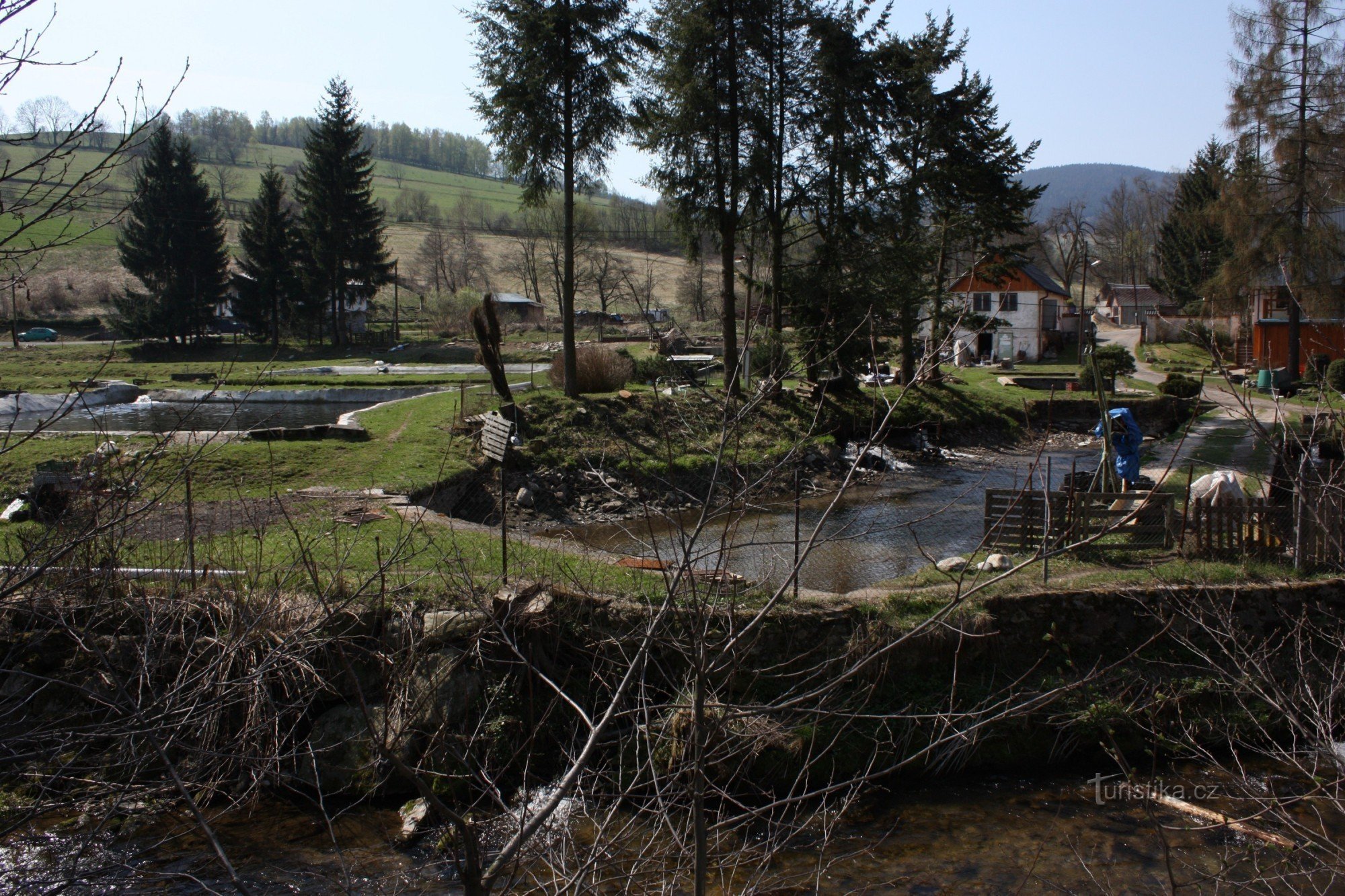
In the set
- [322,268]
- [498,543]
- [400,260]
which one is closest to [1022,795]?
A: [498,543]

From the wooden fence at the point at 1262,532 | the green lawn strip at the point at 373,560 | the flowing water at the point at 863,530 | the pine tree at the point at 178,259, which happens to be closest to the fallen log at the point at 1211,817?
the flowing water at the point at 863,530

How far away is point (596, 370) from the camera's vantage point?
997 inches

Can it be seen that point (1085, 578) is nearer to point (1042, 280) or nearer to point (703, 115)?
point (703, 115)

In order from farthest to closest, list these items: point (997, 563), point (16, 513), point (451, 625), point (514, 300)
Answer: point (514, 300) < point (16, 513) < point (997, 563) < point (451, 625)

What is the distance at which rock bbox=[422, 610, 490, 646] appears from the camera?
8.31 metres

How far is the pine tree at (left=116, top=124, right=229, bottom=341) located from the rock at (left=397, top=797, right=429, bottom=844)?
148ft

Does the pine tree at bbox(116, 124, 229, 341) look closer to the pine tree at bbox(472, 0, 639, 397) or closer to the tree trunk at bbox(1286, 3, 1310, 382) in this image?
the pine tree at bbox(472, 0, 639, 397)

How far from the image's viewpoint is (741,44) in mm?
24094

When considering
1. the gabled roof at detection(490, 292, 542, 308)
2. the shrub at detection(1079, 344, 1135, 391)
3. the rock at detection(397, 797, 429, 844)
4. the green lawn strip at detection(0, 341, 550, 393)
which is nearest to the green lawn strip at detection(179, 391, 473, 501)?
the rock at detection(397, 797, 429, 844)

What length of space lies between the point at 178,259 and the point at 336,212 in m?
8.12

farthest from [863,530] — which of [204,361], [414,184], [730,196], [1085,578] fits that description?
[414,184]

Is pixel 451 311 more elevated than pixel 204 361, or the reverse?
pixel 451 311

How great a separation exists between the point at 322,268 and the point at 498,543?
136ft

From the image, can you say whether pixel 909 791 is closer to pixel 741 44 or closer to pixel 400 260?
pixel 741 44
